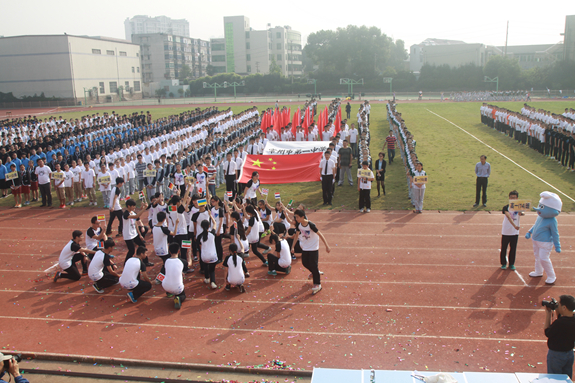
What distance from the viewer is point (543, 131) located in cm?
2344

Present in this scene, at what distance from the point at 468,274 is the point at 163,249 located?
7.10 metres

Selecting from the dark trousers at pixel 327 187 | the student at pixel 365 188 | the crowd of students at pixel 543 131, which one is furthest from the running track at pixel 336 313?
the crowd of students at pixel 543 131

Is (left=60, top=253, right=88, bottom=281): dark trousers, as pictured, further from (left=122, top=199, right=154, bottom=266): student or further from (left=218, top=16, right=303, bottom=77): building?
(left=218, top=16, right=303, bottom=77): building

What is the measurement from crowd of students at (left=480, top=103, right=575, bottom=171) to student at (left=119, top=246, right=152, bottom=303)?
19.3m

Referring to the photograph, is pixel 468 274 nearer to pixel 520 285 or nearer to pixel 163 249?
pixel 520 285

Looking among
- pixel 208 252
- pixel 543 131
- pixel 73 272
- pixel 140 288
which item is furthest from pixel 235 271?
pixel 543 131

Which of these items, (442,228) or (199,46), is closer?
(442,228)

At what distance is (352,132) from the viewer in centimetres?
2361

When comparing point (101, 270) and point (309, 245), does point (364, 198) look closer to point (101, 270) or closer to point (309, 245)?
point (309, 245)

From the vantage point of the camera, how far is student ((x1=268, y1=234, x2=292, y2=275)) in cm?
1016

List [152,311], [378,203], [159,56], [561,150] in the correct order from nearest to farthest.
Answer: [152,311], [378,203], [561,150], [159,56]

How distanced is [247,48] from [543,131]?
8864cm

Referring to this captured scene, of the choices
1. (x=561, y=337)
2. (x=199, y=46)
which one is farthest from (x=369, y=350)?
(x=199, y=46)

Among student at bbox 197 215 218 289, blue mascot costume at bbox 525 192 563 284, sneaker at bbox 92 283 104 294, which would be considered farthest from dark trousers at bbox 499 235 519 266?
sneaker at bbox 92 283 104 294
